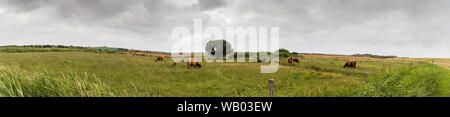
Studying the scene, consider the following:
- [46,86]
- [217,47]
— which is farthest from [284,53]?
[46,86]

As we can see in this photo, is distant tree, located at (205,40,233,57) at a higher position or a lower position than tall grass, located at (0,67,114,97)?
higher

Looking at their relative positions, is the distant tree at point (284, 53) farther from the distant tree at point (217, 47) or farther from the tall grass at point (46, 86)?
the tall grass at point (46, 86)

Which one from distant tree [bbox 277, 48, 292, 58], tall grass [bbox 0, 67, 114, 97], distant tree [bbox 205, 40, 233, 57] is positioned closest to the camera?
tall grass [bbox 0, 67, 114, 97]

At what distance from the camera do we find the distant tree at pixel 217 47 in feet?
258

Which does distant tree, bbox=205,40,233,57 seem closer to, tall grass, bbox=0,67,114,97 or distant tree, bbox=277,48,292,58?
distant tree, bbox=277,48,292,58

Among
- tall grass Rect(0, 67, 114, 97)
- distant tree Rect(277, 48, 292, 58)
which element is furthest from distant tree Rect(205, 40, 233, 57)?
tall grass Rect(0, 67, 114, 97)

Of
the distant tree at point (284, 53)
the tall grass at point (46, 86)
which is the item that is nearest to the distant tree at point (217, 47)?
the distant tree at point (284, 53)

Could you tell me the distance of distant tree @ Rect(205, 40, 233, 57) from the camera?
7857cm

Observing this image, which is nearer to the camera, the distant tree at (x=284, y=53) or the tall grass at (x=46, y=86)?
the tall grass at (x=46, y=86)
